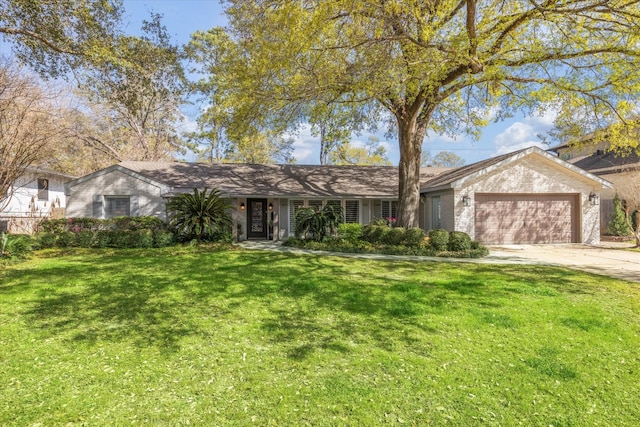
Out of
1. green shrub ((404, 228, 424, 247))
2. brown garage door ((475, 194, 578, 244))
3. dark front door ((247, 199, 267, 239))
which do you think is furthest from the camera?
dark front door ((247, 199, 267, 239))

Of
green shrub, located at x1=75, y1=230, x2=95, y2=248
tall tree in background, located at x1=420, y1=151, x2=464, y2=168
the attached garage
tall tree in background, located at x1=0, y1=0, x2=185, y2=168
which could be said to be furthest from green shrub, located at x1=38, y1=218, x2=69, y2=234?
tall tree in background, located at x1=420, y1=151, x2=464, y2=168

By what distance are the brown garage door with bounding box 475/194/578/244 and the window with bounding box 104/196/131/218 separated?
16055mm

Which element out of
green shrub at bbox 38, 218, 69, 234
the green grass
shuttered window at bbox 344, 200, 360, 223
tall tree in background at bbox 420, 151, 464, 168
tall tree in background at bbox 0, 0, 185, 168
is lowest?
the green grass

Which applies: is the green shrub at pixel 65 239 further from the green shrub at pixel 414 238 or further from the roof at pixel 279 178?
the green shrub at pixel 414 238

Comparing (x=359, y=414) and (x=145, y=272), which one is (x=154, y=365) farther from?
(x=145, y=272)

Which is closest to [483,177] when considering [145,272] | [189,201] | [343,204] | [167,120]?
[343,204]

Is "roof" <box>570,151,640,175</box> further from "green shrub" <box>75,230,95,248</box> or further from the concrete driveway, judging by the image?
"green shrub" <box>75,230,95,248</box>

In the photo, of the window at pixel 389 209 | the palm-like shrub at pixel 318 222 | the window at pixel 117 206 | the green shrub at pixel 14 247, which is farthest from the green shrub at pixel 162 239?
the window at pixel 389 209

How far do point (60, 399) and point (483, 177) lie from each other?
1524 centimetres

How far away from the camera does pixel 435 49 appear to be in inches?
324

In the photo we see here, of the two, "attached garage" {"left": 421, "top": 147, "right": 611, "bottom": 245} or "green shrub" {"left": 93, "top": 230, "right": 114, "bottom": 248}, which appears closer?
"green shrub" {"left": 93, "top": 230, "right": 114, "bottom": 248}

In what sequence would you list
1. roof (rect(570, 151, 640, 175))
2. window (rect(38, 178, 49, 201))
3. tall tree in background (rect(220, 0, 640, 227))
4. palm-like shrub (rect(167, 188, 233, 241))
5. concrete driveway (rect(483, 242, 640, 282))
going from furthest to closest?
window (rect(38, 178, 49, 201)) < roof (rect(570, 151, 640, 175)) < palm-like shrub (rect(167, 188, 233, 241)) < concrete driveway (rect(483, 242, 640, 282)) < tall tree in background (rect(220, 0, 640, 227))

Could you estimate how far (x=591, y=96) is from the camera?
32.6 ft

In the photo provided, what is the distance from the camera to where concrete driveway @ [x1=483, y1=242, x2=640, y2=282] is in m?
8.88
